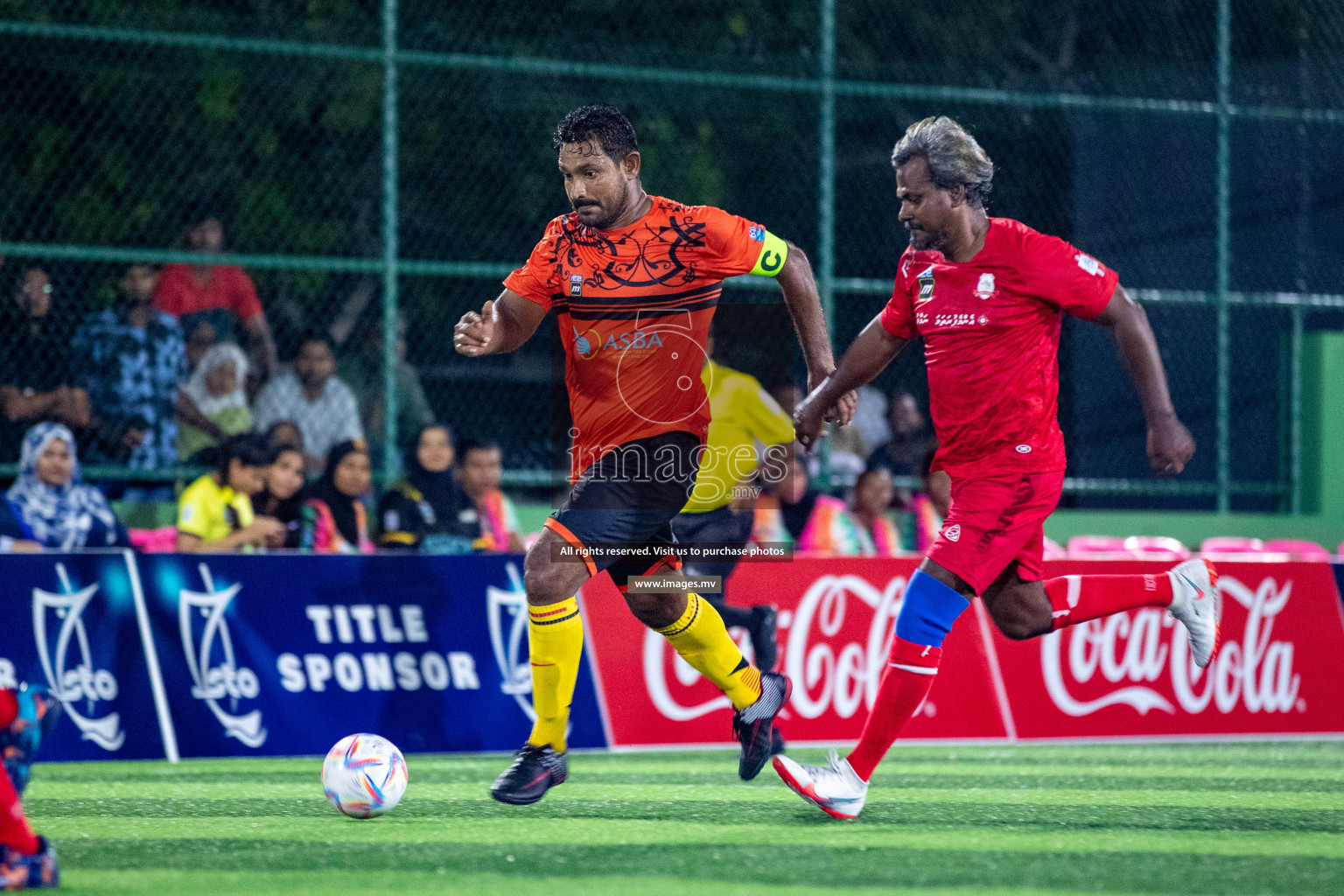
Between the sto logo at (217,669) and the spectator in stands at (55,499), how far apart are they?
1.07 m

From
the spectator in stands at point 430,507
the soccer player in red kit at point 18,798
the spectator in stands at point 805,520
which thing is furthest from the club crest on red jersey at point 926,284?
the spectator in stands at point 805,520

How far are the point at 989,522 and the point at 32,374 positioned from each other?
653 centimetres

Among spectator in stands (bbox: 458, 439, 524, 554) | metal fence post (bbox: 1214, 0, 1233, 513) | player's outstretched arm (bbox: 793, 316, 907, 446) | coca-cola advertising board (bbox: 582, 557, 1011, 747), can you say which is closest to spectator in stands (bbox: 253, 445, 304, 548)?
spectator in stands (bbox: 458, 439, 524, 554)

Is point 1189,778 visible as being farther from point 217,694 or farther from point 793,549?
point 217,694

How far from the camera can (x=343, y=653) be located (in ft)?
28.8

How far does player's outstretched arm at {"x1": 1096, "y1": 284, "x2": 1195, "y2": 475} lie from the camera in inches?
214

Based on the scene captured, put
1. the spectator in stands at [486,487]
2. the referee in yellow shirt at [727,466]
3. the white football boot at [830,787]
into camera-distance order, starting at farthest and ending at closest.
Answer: the spectator in stands at [486,487] → the referee in yellow shirt at [727,466] → the white football boot at [830,787]

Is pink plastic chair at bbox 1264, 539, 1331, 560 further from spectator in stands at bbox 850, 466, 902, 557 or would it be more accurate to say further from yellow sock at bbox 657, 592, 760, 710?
yellow sock at bbox 657, 592, 760, 710

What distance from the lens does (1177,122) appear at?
1285 centimetres

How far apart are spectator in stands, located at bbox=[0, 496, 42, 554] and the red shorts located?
541cm

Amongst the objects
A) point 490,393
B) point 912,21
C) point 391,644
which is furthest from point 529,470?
point 912,21

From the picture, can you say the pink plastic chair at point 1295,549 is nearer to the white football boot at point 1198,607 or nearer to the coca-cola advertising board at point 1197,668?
the coca-cola advertising board at point 1197,668

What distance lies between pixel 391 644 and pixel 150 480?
89.2 inches

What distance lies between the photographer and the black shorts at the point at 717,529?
867 cm
